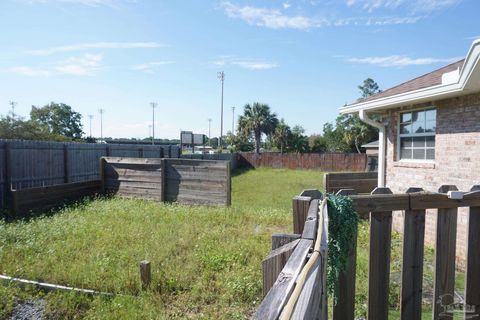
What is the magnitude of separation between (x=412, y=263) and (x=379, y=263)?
24cm

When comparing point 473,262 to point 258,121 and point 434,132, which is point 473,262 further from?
point 258,121

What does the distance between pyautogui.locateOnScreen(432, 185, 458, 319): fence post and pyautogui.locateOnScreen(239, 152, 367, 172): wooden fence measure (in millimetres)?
24747

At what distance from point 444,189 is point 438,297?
0.70m

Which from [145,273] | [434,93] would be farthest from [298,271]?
[434,93]

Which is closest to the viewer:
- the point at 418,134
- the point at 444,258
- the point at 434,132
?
the point at 444,258

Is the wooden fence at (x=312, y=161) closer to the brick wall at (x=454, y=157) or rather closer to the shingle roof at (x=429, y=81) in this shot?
the shingle roof at (x=429, y=81)

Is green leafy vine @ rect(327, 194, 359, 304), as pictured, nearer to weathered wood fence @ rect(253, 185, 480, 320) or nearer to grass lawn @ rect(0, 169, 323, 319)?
weathered wood fence @ rect(253, 185, 480, 320)

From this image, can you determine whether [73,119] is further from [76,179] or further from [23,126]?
[76,179]

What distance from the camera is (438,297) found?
2162 mm

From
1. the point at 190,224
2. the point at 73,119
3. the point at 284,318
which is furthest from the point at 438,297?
the point at 73,119

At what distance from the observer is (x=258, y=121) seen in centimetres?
4019

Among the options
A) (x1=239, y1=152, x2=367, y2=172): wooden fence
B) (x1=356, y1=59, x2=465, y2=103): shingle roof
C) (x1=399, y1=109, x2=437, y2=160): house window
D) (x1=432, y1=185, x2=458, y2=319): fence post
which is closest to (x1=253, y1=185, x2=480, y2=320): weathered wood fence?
(x1=432, y1=185, x2=458, y2=319): fence post

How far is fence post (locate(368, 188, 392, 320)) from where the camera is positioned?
2016 mm

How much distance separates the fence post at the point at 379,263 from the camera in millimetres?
2016
